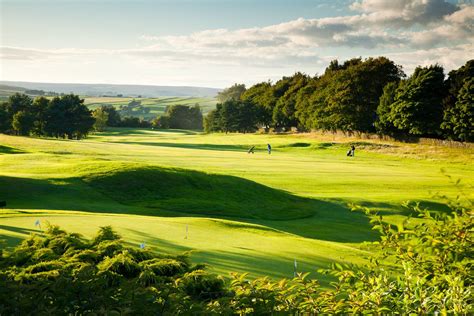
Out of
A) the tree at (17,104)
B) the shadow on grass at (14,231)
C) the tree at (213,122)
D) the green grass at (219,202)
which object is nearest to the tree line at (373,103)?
the tree at (213,122)

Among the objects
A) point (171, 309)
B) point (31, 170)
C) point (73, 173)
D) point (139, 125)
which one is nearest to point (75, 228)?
point (171, 309)

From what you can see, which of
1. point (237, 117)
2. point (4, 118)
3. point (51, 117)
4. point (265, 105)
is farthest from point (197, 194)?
point (265, 105)

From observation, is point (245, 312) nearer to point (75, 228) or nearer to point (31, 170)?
point (75, 228)

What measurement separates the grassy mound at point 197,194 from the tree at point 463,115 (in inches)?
1713

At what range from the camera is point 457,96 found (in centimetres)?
6650

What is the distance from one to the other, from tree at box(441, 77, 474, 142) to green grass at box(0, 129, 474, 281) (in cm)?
1025

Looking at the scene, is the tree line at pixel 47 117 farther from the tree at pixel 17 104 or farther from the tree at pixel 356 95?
the tree at pixel 356 95

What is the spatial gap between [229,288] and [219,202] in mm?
23530

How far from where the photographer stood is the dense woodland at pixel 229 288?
16.0 ft

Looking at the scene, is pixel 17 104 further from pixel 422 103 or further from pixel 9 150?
pixel 422 103

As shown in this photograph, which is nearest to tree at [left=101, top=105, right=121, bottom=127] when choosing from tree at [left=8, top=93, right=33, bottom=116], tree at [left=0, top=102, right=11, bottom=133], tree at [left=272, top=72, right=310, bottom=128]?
tree at [left=0, top=102, right=11, bottom=133]

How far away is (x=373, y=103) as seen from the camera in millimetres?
88562

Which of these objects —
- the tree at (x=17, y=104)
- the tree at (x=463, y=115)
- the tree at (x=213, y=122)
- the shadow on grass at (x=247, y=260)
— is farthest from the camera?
the tree at (x=213, y=122)

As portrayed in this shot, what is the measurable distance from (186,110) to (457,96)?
13852 cm
